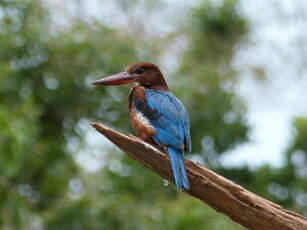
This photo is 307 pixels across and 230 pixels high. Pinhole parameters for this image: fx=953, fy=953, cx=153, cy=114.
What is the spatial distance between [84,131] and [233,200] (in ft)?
15.0

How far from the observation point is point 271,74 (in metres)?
15.1

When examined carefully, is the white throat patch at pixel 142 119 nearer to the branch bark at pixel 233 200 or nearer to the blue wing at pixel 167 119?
the blue wing at pixel 167 119

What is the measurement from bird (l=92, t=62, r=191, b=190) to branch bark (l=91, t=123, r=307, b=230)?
9cm

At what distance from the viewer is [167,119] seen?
4.89 metres

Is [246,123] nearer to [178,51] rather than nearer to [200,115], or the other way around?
[200,115]

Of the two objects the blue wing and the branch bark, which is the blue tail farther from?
the blue wing

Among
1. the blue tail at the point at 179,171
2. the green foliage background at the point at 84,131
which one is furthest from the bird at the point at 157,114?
the green foliage background at the point at 84,131

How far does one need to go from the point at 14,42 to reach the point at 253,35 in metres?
4.35

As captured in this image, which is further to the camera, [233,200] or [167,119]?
[167,119]

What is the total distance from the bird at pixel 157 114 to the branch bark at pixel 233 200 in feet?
0.29

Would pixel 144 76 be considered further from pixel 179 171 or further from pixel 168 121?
pixel 179 171

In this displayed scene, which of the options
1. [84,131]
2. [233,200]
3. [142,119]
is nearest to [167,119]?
[142,119]

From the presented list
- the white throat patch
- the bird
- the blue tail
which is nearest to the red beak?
the bird

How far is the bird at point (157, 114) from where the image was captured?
463 cm
